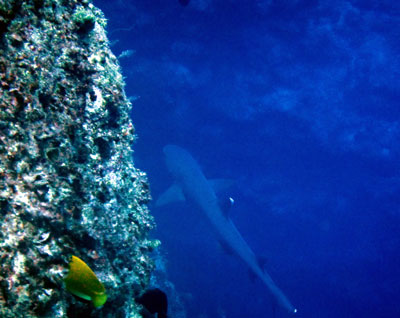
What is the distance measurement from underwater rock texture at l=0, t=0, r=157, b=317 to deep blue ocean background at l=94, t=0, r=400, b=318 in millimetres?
9223

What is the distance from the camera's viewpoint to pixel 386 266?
33125 mm

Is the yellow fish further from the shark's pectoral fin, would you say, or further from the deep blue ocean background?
the shark's pectoral fin

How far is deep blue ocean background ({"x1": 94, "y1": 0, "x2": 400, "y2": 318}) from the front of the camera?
13125 mm

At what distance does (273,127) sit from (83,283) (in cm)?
1857

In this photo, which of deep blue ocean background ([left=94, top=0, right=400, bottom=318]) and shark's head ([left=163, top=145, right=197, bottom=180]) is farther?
deep blue ocean background ([left=94, top=0, right=400, bottom=318])

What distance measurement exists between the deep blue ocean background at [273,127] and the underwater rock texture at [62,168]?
922 centimetres

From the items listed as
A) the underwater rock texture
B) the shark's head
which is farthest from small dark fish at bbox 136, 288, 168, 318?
the shark's head

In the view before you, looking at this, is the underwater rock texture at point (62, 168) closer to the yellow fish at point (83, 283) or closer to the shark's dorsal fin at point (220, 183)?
the yellow fish at point (83, 283)

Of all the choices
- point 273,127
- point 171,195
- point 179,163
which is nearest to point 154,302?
point 179,163

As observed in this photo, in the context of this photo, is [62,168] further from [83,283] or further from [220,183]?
[220,183]

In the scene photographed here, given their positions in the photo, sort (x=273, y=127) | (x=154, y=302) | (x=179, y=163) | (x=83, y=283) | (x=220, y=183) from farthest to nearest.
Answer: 1. (x=273, y=127)
2. (x=220, y=183)
3. (x=179, y=163)
4. (x=154, y=302)
5. (x=83, y=283)

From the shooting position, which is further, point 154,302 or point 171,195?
point 171,195

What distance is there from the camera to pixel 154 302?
265cm

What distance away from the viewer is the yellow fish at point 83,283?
53.9 inches
